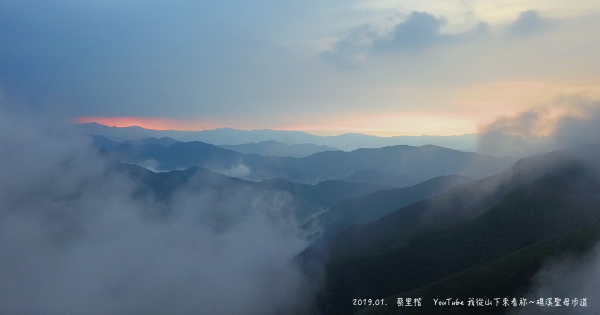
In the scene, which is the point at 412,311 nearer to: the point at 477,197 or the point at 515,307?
the point at 515,307

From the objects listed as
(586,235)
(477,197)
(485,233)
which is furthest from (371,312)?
(477,197)

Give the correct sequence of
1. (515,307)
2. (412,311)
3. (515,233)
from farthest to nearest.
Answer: (515,233) < (412,311) < (515,307)

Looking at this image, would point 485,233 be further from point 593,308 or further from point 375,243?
point 593,308

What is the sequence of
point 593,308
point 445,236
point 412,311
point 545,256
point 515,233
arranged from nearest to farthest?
1. point 593,308
2. point 412,311
3. point 545,256
4. point 515,233
5. point 445,236

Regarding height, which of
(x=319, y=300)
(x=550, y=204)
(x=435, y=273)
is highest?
(x=550, y=204)

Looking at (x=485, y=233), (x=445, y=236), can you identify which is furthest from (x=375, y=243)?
(x=485, y=233)

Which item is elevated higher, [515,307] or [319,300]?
[515,307]

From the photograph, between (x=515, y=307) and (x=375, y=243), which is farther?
(x=375, y=243)

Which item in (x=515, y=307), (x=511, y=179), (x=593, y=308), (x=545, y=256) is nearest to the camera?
(x=593, y=308)

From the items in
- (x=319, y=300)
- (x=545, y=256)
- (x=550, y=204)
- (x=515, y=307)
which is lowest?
(x=319, y=300)

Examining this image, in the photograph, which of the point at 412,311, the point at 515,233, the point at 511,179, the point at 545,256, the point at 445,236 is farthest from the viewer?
the point at 511,179
